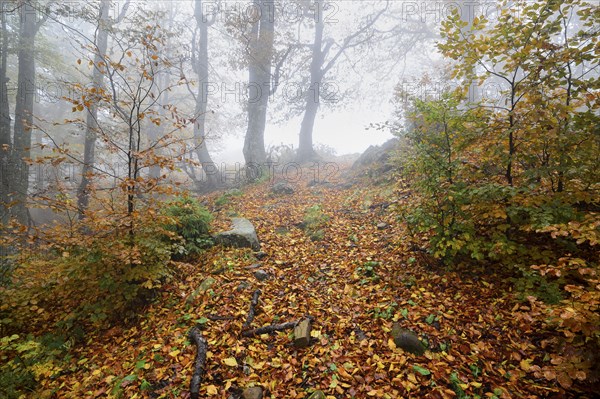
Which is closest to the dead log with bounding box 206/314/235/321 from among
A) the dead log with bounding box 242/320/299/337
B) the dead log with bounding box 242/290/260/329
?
the dead log with bounding box 242/290/260/329

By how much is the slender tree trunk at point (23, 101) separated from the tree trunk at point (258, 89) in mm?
8309

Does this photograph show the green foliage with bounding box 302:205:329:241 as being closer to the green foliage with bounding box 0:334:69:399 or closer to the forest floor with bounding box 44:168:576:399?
the forest floor with bounding box 44:168:576:399

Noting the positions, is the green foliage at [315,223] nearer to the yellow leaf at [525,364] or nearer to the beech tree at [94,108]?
the yellow leaf at [525,364]

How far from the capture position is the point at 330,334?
370 centimetres

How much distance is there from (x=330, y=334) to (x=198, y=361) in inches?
67.3

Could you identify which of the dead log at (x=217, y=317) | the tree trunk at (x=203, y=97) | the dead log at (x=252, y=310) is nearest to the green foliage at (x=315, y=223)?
the dead log at (x=252, y=310)

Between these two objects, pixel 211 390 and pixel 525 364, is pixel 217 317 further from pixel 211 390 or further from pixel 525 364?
pixel 525 364

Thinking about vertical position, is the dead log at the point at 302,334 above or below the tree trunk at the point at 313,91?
below

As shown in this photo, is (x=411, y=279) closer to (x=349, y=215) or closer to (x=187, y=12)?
(x=349, y=215)

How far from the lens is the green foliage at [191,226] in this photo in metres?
5.48

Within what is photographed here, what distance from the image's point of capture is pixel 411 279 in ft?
14.4

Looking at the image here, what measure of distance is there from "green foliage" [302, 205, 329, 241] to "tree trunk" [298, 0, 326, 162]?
1185 centimetres

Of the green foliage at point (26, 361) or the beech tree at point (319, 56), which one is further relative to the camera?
the beech tree at point (319, 56)

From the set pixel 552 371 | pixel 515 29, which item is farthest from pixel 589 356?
pixel 515 29
